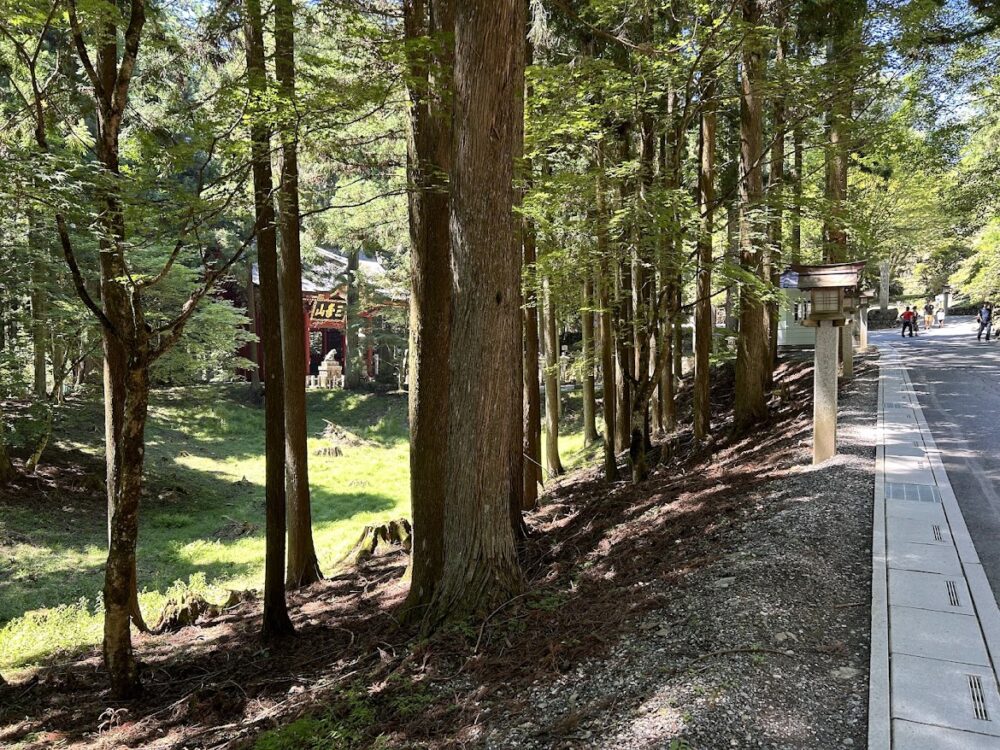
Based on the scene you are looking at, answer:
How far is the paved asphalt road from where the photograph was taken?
20.1 ft

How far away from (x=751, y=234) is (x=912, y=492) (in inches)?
174

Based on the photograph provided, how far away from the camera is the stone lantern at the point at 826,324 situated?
757cm

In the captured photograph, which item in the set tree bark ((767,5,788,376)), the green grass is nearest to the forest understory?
the green grass

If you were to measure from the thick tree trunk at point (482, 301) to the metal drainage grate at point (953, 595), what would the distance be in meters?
3.18

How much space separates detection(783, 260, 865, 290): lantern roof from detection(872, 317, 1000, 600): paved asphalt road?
266 centimetres

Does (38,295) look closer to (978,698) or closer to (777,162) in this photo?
(777,162)

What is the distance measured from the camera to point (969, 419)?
1050 cm

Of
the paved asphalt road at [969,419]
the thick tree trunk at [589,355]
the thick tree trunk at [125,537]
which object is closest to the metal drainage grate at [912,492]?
the paved asphalt road at [969,419]

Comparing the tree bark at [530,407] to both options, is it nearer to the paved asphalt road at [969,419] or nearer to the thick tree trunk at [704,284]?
the thick tree trunk at [704,284]

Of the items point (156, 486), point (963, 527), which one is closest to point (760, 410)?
point (963, 527)

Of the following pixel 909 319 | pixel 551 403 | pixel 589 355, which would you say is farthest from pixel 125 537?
pixel 909 319

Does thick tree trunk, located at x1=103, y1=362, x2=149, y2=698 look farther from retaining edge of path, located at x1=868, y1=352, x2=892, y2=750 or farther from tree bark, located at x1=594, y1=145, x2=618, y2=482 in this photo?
retaining edge of path, located at x1=868, y1=352, x2=892, y2=750

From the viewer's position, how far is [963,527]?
588 centimetres

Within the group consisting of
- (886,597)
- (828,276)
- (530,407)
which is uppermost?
(828,276)
